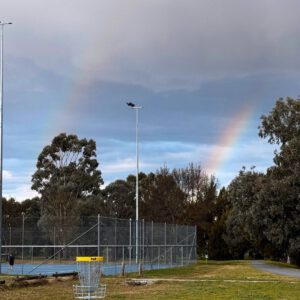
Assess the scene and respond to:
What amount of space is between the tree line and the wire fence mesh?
3.84 feet

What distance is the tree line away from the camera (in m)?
48.9

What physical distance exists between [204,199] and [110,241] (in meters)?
44.5

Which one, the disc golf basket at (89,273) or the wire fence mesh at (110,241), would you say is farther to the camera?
the wire fence mesh at (110,241)

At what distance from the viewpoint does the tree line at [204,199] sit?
4891cm

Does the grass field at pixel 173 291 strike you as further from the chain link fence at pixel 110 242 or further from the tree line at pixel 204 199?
the tree line at pixel 204 199

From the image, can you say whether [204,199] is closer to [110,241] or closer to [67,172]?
[67,172]

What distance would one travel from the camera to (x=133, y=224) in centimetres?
3903

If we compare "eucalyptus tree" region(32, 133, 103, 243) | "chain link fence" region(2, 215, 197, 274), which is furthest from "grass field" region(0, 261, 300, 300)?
"eucalyptus tree" region(32, 133, 103, 243)

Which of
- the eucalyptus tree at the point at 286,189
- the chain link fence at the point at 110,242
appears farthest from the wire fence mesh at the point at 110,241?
the eucalyptus tree at the point at 286,189

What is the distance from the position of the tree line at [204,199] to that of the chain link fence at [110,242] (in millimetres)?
1226

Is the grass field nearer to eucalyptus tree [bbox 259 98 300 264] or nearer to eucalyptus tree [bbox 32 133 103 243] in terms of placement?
eucalyptus tree [bbox 259 98 300 264]

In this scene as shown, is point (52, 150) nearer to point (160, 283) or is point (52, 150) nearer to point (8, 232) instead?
point (8, 232)

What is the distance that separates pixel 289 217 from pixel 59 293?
31.3 metres

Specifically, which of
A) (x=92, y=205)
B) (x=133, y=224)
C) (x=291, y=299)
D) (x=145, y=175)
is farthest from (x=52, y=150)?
(x=291, y=299)
